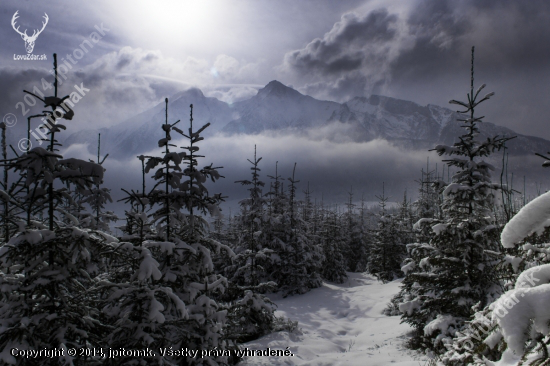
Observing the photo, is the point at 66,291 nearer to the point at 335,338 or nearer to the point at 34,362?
the point at 34,362

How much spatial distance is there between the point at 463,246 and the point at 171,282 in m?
8.92

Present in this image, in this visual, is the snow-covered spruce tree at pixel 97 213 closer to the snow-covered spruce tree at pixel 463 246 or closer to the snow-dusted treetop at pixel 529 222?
the snow-dusted treetop at pixel 529 222

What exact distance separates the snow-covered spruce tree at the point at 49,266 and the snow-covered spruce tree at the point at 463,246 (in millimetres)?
9056

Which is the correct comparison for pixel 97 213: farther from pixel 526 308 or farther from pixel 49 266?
pixel 526 308

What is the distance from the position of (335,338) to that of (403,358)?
4626 mm

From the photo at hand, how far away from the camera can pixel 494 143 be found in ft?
28.2

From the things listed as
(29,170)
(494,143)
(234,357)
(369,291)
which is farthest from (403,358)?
(369,291)

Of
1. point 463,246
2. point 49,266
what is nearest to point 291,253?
point 463,246

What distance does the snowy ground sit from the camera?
32.1 feet

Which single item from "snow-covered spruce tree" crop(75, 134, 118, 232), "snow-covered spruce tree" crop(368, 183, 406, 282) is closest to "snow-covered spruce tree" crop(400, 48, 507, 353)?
"snow-covered spruce tree" crop(75, 134, 118, 232)

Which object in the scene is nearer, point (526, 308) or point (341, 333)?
point (526, 308)

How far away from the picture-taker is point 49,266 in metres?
4.82

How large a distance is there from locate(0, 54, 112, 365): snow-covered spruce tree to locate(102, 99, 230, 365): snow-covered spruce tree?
2.07ft

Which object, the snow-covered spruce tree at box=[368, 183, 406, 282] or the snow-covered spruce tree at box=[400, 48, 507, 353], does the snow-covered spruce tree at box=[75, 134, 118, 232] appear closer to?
the snow-covered spruce tree at box=[400, 48, 507, 353]
